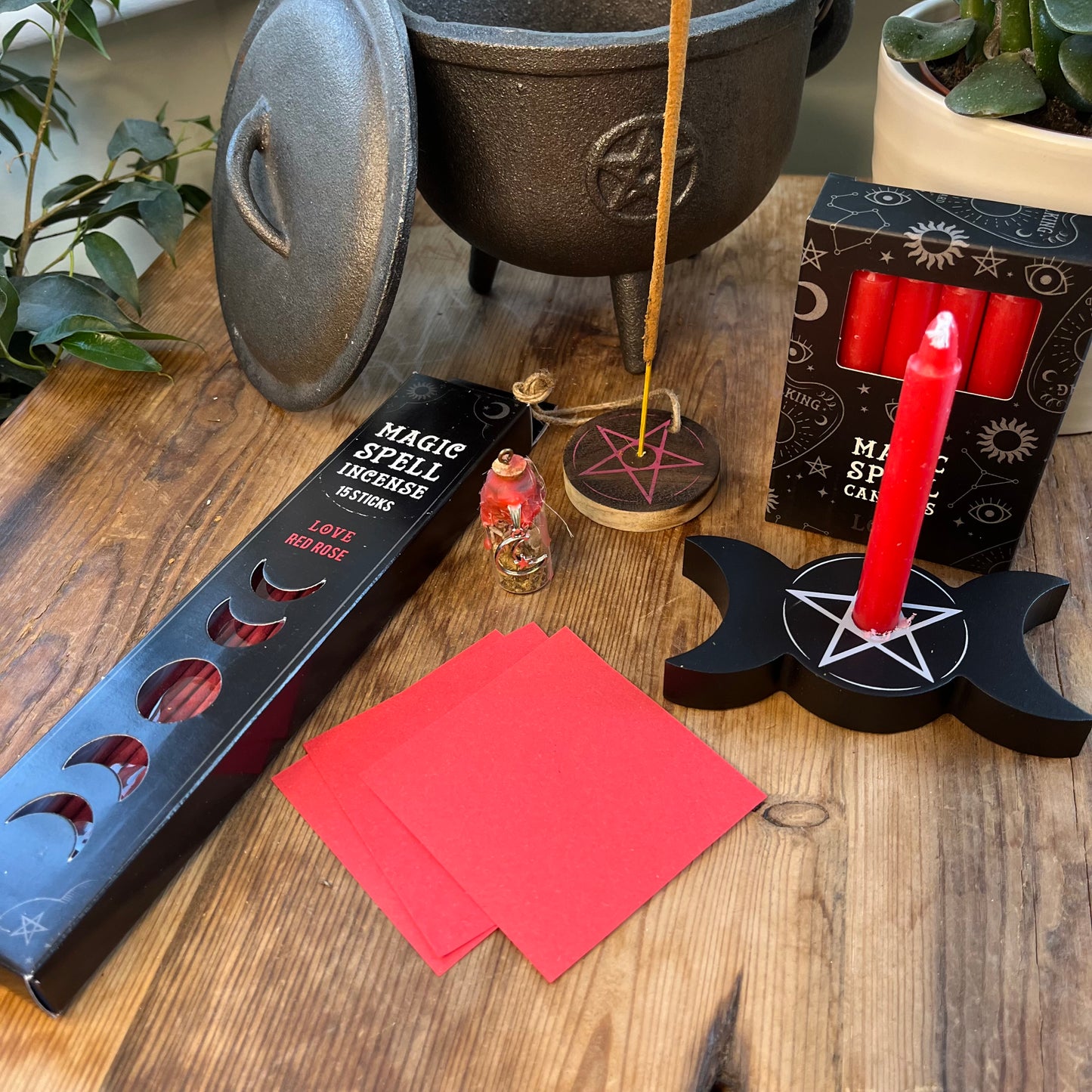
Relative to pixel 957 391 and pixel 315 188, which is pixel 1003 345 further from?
pixel 315 188

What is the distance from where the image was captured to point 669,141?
60 centimetres

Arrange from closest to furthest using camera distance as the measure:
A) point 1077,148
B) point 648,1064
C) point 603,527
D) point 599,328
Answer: point 648,1064 < point 1077,148 < point 603,527 < point 599,328

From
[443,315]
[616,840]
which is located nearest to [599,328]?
[443,315]

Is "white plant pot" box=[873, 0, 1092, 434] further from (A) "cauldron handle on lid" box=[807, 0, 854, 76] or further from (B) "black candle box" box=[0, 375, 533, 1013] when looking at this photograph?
(B) "black candle box" box=[0, 375, 533, 1013]

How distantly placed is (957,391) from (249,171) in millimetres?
542

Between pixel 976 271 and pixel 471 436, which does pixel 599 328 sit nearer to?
pixel 471 436

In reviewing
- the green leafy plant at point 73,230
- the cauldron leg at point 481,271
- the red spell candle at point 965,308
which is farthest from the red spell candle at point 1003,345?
the green leafy plant at point 73,230

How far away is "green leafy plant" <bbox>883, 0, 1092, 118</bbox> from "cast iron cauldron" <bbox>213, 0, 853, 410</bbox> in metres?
0.08

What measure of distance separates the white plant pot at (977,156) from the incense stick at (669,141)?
0.59 ft

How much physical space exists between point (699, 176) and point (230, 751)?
502 mm

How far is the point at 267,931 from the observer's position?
1.74 ft

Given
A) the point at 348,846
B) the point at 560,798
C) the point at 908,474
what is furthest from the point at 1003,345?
the point at 348,846

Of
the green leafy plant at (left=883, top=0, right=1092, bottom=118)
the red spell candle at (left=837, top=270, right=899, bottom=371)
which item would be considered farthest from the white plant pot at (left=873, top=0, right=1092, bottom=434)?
the red spell candle at (left=837, top=270, right=899, bottom=371)

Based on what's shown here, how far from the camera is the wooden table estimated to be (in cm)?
48
